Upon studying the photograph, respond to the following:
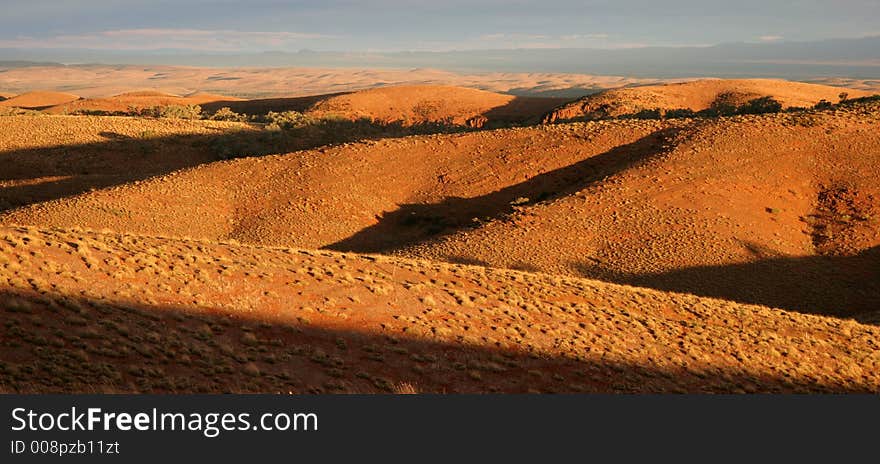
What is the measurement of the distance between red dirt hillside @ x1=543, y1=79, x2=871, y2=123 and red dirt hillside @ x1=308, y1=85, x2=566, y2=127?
6323 mm

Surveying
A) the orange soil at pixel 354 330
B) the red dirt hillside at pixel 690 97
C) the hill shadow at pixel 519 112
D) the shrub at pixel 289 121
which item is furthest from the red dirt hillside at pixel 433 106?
the orange soil at pixel 354 330

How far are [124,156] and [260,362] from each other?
139 ft

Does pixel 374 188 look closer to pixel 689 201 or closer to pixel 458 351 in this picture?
pixel 689 201

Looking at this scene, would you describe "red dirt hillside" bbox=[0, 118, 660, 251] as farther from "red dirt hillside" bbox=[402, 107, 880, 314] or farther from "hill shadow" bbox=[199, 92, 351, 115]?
"hill shadow" bbox=[199, 92, 351, 115]

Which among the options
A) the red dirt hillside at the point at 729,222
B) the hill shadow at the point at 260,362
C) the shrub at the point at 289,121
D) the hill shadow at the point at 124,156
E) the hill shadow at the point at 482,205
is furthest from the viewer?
the shrub at the point at 289,121

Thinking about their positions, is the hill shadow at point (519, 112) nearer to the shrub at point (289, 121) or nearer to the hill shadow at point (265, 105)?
the shrub at point (289, 121)

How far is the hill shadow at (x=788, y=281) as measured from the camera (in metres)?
26.1

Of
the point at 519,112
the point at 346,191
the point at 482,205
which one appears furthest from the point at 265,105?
the point at 482,205

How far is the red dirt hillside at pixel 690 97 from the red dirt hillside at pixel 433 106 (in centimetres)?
632

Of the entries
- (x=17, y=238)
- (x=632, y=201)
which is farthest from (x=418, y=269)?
(x=632, y=201)

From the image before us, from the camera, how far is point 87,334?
1193cm

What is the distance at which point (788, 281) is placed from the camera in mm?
27359

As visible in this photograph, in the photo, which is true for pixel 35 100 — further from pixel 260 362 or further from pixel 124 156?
pixel 260 362

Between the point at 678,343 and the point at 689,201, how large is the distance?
55.6 feet
